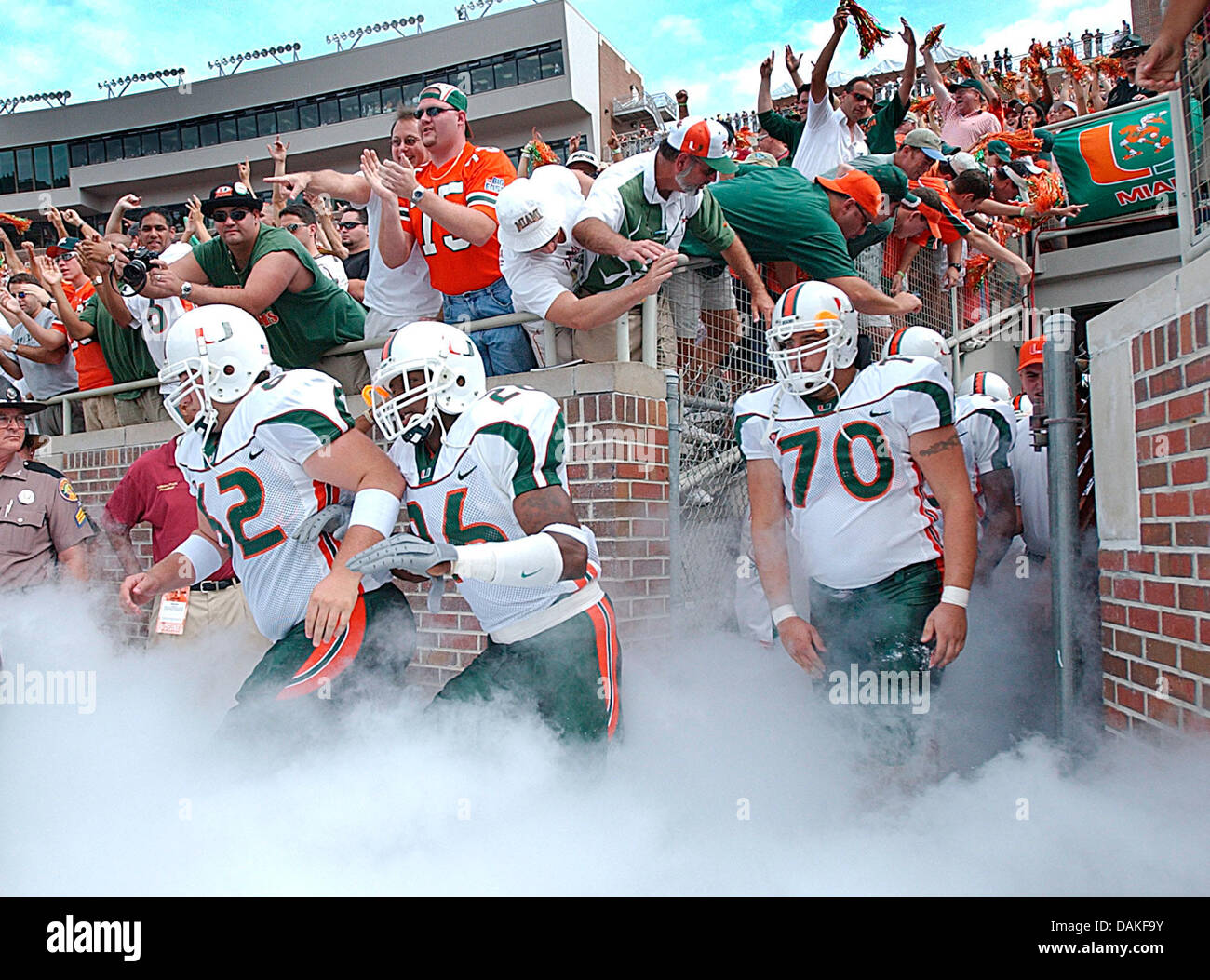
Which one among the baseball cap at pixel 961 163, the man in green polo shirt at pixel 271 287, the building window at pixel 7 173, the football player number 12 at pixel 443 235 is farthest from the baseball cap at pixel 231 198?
the building window at pixel 7 173

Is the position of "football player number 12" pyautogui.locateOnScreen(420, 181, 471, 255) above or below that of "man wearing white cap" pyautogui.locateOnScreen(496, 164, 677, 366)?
above

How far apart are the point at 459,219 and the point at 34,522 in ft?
6.62

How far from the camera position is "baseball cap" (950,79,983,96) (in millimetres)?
4488

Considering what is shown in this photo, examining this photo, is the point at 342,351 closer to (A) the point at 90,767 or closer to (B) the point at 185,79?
(B) the point at 185,79

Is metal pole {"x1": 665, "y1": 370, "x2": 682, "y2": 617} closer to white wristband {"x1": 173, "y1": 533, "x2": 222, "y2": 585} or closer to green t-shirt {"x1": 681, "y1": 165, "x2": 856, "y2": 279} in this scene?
green t-shirt {"x1": 681, "y1": 165, "x2": 856, "y2": 279}

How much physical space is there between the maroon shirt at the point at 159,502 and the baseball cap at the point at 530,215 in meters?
1.52

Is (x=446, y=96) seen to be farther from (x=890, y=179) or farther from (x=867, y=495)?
(x=867, y=495)

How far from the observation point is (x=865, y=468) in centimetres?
254

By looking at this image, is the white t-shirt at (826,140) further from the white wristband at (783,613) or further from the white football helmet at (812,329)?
the white wristband at (783,613)

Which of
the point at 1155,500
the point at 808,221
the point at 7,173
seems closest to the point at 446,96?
the point at 808,221

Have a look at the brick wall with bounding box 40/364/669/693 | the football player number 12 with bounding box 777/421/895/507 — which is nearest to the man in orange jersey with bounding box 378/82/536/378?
the brick wall with bounding box 40/364/669/693

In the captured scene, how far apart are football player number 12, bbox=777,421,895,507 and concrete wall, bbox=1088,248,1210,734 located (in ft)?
2.00

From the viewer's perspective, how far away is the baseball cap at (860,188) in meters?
3.28

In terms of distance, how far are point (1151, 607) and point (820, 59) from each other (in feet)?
7.66
